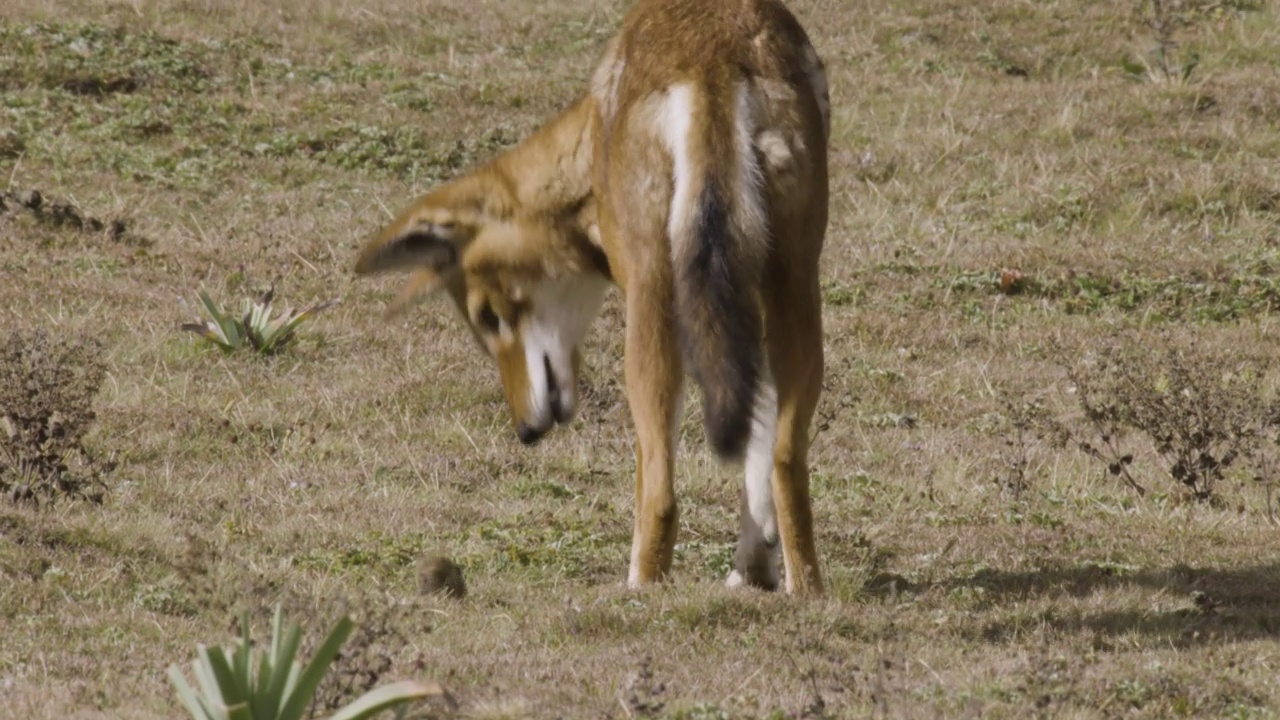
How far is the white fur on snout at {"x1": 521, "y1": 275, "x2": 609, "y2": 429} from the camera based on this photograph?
7.34 m

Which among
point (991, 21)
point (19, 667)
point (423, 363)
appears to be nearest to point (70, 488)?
point (19, 667)

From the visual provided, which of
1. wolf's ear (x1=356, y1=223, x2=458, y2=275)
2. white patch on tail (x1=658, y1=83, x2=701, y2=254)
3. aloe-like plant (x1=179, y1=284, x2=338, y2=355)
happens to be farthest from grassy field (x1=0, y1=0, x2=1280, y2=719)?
white patch on tail (x1=658, y1=83, x2=701, y2=254)

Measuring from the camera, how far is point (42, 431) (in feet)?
25.2

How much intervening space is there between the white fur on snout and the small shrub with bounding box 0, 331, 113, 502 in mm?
1857

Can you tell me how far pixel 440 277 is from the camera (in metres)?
7.50

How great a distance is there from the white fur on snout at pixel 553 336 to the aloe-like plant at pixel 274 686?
297 centimetres

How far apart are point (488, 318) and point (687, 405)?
2.51 metres

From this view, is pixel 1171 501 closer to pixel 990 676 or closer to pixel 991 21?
pixel 990 676

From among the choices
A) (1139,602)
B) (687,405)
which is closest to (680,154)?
(1139,602)

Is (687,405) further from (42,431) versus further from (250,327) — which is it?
(42,431)

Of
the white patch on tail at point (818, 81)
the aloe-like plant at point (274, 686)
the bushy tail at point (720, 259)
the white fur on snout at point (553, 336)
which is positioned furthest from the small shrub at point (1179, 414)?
the aloe-like plant at point (274, 686)

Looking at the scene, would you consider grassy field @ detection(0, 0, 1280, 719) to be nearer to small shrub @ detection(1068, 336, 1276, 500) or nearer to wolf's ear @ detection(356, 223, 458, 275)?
small shrub @ detection(1068, 336, 1276, 500)

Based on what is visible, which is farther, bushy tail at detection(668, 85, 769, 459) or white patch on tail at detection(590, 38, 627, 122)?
white patch on tail at detection(590, 38, 627, 122)

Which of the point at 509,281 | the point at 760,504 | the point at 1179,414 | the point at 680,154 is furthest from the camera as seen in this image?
the point at 1179,414
